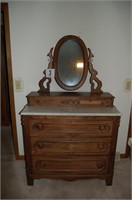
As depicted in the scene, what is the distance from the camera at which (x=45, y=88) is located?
183cm

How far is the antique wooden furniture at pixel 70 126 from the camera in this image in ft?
4.91

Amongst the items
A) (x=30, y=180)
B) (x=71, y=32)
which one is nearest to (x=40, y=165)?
(x=30, y=180)

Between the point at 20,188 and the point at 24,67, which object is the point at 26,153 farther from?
the point at 24,67

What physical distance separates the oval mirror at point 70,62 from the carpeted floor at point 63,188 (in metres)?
1.11

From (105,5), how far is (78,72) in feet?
2.52

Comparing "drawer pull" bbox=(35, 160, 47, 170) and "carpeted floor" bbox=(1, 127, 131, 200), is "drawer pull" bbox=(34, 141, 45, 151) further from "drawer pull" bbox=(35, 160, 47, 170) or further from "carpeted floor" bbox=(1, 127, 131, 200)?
"carpeted floor" bbox=(1, 127, 131, 200)

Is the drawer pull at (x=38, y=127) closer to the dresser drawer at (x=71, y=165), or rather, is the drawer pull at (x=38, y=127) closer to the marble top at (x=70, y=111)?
the marble top at (x=70, y=111)

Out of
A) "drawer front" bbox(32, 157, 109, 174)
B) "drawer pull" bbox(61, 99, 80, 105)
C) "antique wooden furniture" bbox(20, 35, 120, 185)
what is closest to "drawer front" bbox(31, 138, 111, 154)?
"antique wooden furniture" bbox(20, 35, 120, 185)

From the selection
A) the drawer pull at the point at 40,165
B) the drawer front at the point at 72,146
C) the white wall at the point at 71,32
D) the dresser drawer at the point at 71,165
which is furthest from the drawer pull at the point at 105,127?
the drawer pull at the point at 40,165

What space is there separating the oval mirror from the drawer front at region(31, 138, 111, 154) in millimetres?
625

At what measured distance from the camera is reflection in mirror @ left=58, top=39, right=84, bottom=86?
1.72m

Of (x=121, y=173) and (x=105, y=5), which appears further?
(x=121, y=173)

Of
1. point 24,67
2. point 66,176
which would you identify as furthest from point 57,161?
point 24,67

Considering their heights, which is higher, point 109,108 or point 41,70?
point 41,70
